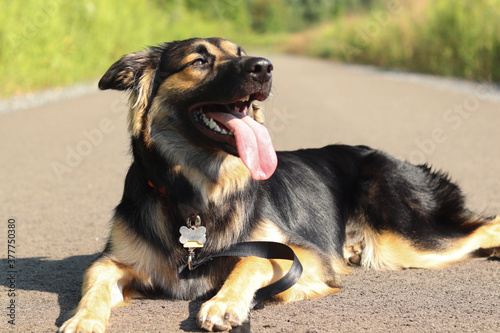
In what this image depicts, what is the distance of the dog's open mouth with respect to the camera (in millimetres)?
3895

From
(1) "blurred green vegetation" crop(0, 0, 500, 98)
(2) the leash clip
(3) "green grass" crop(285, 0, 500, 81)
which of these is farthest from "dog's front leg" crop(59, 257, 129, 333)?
(3) "green grass" crop(285, 0, 500, 81)

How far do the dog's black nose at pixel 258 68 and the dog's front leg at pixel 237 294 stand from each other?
3.78ft

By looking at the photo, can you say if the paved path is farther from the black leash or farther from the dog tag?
the dog tag

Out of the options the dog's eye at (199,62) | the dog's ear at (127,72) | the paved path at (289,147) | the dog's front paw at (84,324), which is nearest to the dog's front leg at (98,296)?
the dog's front paw at (84,324)

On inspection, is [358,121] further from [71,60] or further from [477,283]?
[71,60]

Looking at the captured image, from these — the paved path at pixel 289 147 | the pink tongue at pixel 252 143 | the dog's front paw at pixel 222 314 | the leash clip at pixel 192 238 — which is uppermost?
the pink tongue at pixel 252 143

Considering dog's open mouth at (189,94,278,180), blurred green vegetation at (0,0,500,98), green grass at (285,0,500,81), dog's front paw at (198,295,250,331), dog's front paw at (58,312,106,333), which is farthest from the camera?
green grass at (285,0,500,81)

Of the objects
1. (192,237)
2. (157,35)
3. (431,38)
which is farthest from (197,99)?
(157,35)

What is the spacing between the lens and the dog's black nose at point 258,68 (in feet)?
12.6

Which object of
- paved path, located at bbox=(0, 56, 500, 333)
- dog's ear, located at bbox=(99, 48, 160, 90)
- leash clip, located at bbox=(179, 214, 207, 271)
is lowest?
paved path, located at bbox=(0, 56, 500, 333)

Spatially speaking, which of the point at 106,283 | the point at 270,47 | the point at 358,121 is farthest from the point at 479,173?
the point at 270,47

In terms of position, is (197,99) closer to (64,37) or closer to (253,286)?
(253,286)

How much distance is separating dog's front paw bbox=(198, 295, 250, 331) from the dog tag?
1.63 ft

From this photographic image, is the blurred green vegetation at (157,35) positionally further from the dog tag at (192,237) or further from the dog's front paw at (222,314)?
the dog's front paw at (222,314)
